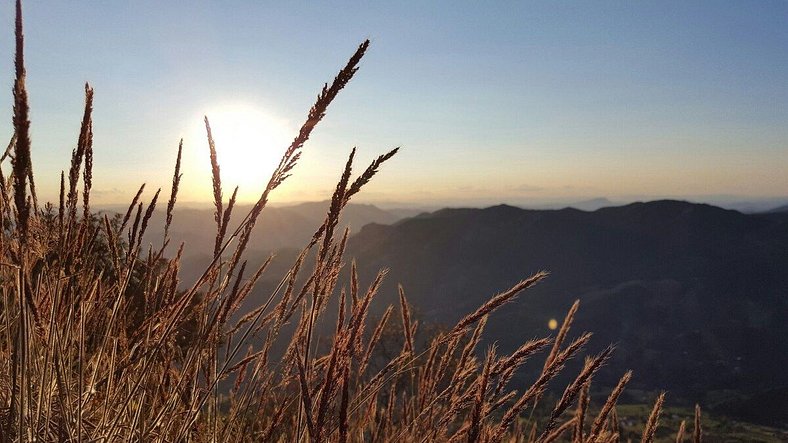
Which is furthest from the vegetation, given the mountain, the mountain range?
the mountain

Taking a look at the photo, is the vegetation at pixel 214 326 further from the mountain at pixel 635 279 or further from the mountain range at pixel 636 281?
the mountain at pixel 635 279

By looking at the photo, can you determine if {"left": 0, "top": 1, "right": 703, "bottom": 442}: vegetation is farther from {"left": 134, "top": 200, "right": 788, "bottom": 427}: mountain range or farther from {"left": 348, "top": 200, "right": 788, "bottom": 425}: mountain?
{"left": 348, "top": 200, "right": 788, "bottom": 425}: mountain

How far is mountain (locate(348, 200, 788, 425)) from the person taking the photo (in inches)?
3871

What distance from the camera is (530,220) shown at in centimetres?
14525

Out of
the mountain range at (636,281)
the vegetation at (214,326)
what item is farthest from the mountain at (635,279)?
the vegetation at (214,326)

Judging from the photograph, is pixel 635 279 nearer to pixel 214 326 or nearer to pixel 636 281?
pixel 636 281

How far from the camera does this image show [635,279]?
402ft

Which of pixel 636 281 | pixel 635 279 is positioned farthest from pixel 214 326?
pixel 635 279

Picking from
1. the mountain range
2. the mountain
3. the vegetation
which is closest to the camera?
the vegetation

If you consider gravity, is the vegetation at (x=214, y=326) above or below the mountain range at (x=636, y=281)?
above

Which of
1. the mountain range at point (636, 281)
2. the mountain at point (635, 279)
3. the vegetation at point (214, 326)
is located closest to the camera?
the vegetation at point (214, 326)

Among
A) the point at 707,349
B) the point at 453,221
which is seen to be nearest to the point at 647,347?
the point at 707,349

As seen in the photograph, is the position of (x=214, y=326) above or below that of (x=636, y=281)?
above

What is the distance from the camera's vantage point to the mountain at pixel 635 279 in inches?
3871
